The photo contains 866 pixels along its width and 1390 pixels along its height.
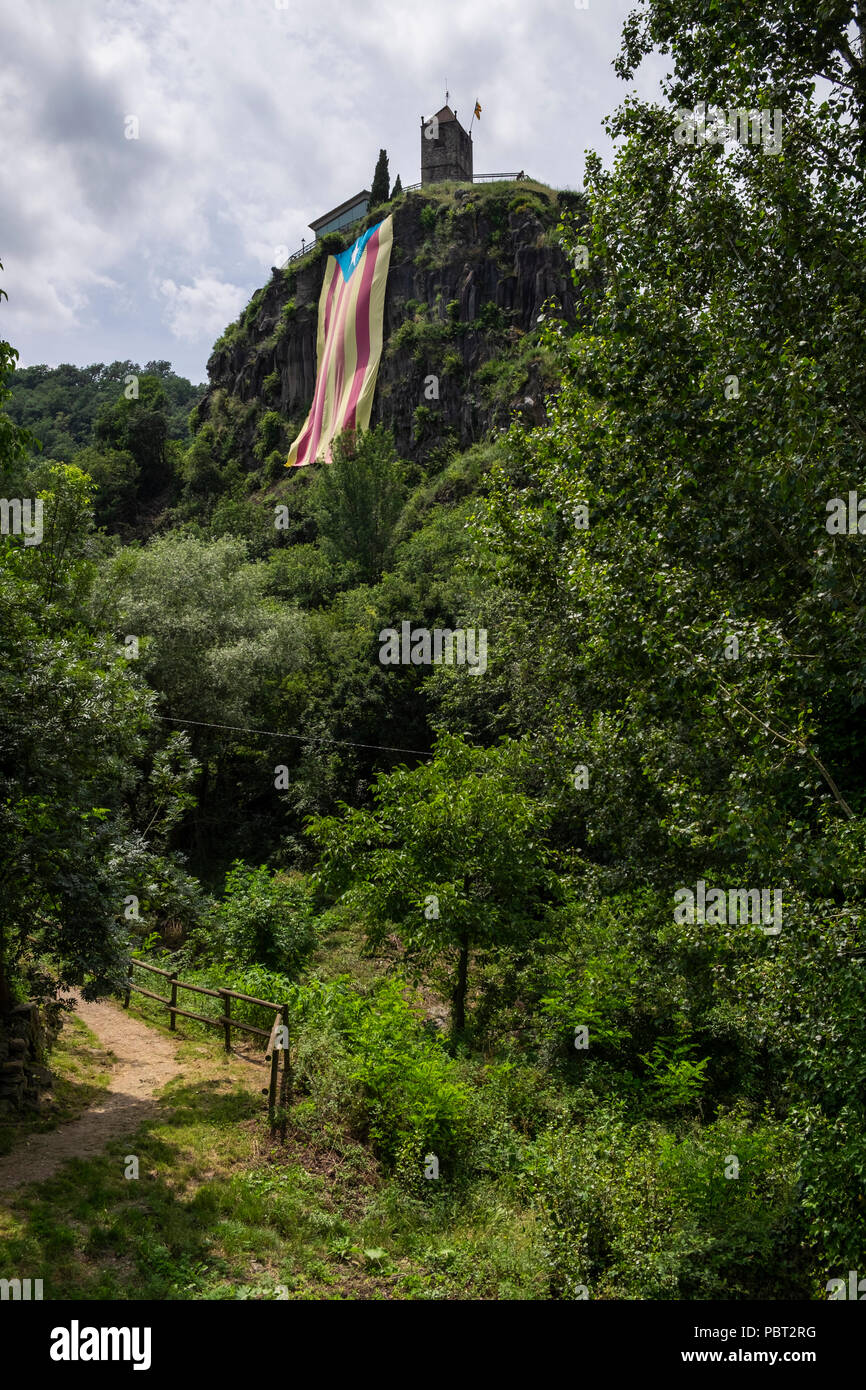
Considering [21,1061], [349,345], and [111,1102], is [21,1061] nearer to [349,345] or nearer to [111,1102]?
[111,1102]

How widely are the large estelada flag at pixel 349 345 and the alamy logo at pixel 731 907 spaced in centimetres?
5302

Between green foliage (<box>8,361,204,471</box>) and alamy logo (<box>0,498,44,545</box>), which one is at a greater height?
green foliage (<box>8,361,204,471</box>)

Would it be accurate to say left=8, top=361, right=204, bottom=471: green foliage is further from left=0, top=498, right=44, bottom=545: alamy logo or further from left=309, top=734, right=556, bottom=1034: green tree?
left=309, top=734, right=556, bottom=1034: green tree

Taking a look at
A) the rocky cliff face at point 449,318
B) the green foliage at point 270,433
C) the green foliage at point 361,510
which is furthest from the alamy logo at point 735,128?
the green foliage at point 270,433

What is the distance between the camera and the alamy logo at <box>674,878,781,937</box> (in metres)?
6.82

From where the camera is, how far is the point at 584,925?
1458 cm

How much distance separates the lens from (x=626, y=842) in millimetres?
10672

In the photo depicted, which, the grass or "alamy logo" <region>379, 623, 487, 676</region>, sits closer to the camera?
the grass

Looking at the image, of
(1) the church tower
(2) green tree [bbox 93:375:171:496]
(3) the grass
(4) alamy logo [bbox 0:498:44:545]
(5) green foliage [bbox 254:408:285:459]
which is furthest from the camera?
(1) the church tower

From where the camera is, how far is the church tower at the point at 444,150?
79.0 m

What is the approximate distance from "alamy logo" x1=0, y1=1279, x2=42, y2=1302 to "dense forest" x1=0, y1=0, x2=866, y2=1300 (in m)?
0.40

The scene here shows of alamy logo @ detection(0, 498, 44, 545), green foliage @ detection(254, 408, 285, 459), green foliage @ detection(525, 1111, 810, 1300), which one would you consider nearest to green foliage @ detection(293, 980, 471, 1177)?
green foliage @ detection(525, 1111, 810, 1300)

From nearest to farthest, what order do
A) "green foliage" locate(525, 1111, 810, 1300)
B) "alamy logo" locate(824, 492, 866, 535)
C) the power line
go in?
"alamy logo" locate(824, 492, 866, 535)
"green foliage" locate(525, 1111, 810, 1300)
the power line
